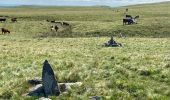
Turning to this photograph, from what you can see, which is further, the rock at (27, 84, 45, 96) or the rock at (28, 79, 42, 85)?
the rock at (28, 79, 42, 85)

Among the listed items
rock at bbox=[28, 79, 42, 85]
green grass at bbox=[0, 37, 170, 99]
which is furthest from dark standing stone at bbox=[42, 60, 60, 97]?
rock at bbox=[28, 79, 42, 85]

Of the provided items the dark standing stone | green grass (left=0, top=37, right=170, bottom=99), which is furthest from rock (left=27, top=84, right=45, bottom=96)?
green grass (left=0, top=37, right=170, bottom=99)

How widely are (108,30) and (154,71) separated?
4435 centimetres

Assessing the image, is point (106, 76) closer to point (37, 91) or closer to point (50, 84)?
point (50, 84)

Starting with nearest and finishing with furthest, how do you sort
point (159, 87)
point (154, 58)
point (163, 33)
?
point (159, 87)
point (154, 58)
point (163, 33)

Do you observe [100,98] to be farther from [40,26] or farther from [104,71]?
[40,26]

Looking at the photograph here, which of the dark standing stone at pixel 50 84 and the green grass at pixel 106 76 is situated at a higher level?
the dark standing stone at pixel 50 84

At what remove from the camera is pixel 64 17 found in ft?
322

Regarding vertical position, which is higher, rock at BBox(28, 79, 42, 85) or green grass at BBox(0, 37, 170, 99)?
rock at BBox(28, 79, 42, 85)

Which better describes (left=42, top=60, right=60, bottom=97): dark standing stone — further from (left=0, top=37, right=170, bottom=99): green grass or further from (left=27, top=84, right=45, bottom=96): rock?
(left=0, top=37, right=170, bottom=99): green grass

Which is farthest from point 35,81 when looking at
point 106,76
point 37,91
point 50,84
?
point 106,76

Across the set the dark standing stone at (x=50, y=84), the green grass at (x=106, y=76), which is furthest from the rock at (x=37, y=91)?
the green grass at (x=106, y=76)

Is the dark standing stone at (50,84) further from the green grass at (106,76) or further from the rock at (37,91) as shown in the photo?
the green grass at (106,76)

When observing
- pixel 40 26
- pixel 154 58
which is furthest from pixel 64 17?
pixel 154 58
